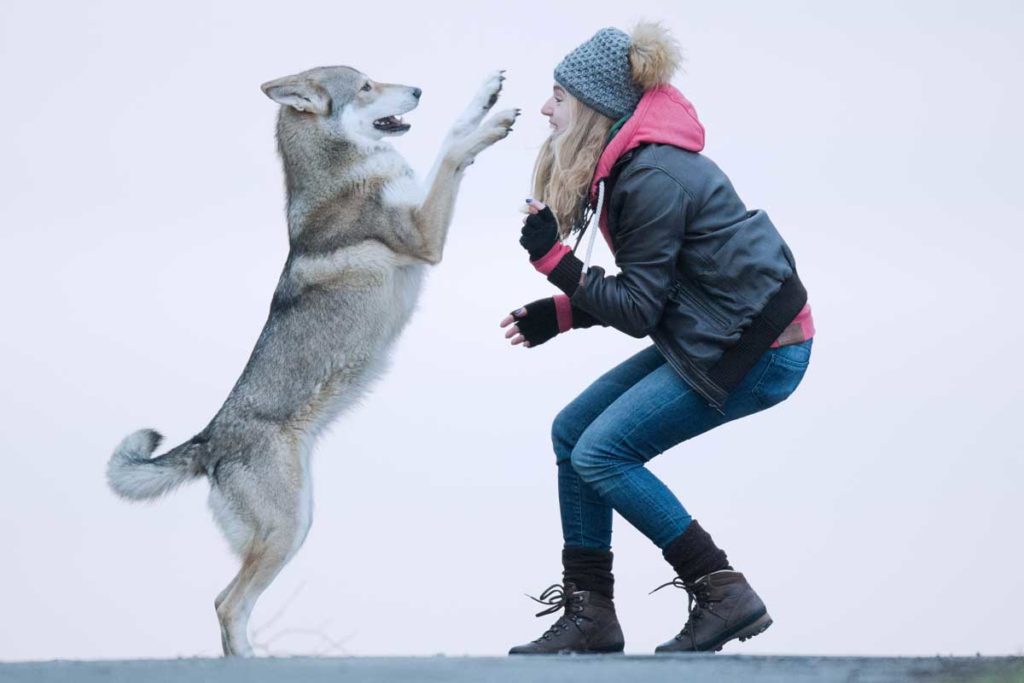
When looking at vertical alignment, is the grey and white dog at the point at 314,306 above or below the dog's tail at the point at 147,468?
above

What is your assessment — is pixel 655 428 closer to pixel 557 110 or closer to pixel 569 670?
pixel 569 670

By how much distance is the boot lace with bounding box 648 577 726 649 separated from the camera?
410cm

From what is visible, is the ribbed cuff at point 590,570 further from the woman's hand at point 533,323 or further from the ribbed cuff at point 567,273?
the ribbed cuff at point 567,273

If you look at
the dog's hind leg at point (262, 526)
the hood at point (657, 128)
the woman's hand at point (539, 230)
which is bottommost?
the dog's hind leg at point (262, 526)

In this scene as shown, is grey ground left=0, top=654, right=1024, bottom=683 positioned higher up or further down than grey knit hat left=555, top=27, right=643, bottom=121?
further down

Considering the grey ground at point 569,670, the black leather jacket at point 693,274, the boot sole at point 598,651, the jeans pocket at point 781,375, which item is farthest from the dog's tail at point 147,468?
the jeans pocket at point 781,375

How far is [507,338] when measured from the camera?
14.7 feet

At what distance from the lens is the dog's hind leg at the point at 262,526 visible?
4953 mm

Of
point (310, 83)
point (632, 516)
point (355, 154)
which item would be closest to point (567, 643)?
point (632, 516)

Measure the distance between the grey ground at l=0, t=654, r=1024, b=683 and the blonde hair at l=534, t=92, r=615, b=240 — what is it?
4.83 ft

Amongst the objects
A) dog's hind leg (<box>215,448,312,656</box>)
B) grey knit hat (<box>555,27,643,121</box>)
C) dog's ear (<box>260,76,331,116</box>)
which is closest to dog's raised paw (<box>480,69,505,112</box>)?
dog's ear (<box>260,76,331,116</box>)

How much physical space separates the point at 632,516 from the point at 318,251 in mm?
2160

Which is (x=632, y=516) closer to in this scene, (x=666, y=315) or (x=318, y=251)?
(x=666, y=315)

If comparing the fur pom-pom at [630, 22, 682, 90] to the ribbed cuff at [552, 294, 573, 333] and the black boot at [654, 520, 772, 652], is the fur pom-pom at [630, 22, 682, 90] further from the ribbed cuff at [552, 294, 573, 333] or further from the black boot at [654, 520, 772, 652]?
the black boot at [654, 520, 772, 652]
